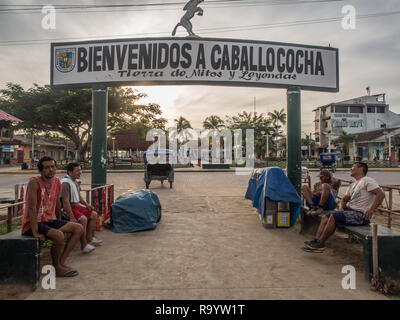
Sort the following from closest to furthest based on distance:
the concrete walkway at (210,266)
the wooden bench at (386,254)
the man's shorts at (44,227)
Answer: the concrete walkway at (210,266)
the wooden bench at (386,254)
the man's shorts at (44,227)

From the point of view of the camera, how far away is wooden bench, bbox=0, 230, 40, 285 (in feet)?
10.5

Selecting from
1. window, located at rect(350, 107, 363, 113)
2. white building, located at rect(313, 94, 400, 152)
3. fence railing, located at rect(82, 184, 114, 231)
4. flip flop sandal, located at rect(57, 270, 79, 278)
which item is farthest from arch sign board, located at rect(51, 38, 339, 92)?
window, located at rect(350, 107, 363, 113)

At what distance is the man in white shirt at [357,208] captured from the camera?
3.93m

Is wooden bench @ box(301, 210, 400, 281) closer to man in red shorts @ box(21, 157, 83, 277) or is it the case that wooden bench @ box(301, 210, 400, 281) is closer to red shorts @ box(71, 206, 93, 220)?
man in red shorts @ box(21, 157, 83, 277)

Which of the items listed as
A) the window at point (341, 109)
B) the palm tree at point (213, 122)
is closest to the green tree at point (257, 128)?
the palm tree at point (213, 122)

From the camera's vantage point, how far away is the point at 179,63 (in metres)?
6.67

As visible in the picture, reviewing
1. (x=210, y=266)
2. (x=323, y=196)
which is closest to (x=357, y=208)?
(x=323, y=196)

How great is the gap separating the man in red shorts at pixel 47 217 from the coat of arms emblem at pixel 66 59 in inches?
166

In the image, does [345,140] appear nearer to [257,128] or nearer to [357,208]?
[257,128]

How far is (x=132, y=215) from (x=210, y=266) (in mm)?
2470

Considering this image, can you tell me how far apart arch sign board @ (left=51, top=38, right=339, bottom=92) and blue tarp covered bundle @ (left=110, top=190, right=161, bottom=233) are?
310 centimetres

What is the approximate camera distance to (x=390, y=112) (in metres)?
57.6

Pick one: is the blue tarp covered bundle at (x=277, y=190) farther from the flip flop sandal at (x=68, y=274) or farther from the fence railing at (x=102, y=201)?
the flip flop sandal at (x=68, y=274)
